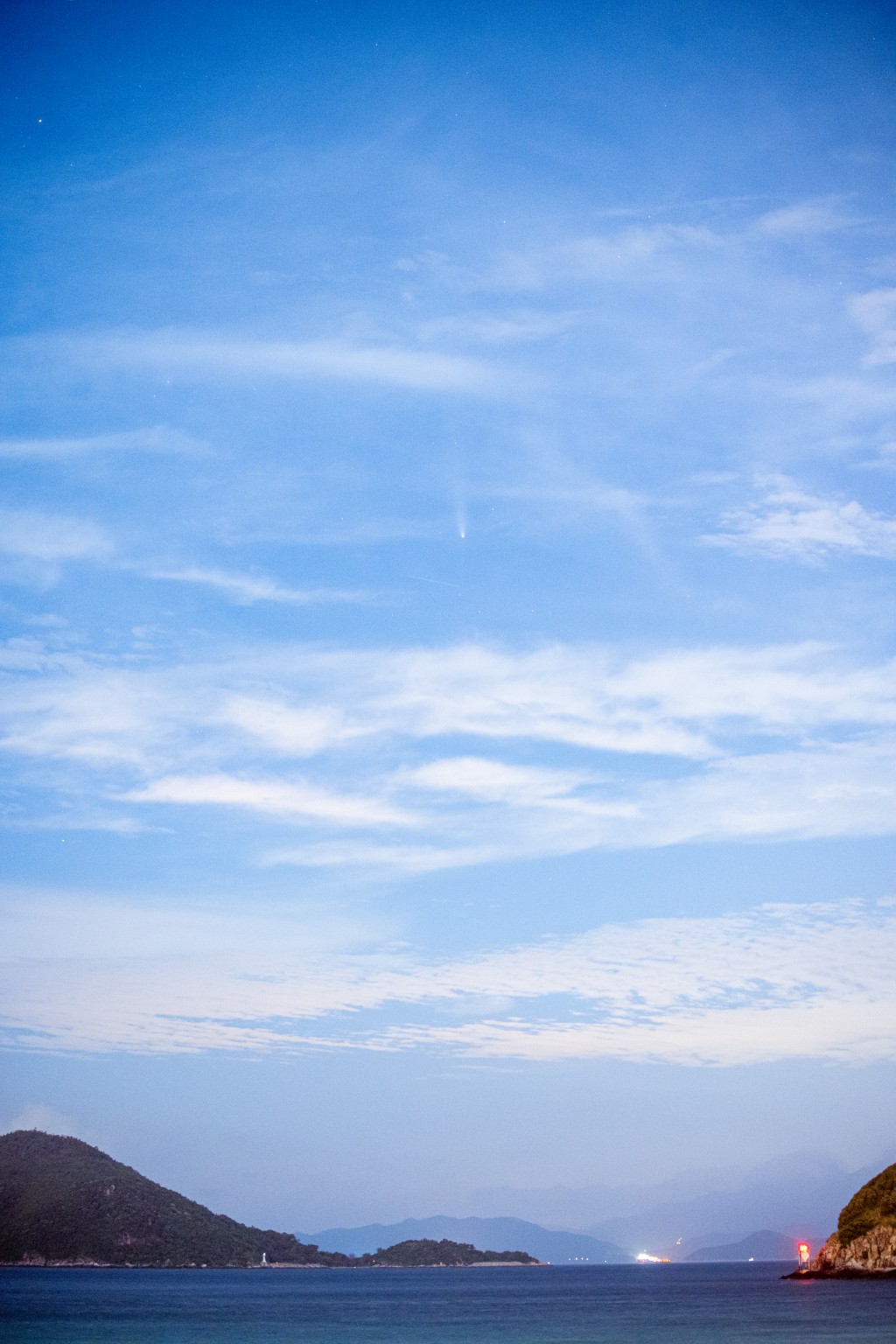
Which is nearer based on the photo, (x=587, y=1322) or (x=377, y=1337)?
(x=377, y=1337)

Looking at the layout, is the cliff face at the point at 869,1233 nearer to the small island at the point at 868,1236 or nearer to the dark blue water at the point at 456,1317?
the small island at the point at 868,1236

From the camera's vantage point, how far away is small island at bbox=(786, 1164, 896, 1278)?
515 feet

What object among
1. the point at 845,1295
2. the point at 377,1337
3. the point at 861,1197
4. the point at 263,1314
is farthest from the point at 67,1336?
the point at 861,1197

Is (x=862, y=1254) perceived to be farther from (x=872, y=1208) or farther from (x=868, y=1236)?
(x=872, y=1208)

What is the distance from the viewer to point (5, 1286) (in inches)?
7421

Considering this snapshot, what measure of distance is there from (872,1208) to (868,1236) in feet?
12.3

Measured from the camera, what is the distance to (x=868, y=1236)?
161125 mm

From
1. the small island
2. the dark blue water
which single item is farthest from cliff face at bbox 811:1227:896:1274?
the dark blue water

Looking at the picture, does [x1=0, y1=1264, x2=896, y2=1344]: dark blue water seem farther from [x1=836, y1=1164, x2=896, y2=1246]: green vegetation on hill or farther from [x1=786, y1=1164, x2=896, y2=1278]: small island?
[x1=836, y1=1164, x2=896, y2=1246]: green vegetation on hill

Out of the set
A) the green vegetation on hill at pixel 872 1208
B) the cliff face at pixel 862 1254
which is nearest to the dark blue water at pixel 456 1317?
the cliff face at pixel 862 1254

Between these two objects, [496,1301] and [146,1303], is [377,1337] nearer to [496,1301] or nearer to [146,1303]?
[146,1303]

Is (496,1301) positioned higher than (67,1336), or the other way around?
(67,1336)

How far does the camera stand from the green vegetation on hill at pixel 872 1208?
515 feet

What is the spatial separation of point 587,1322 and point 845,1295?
119 feet
